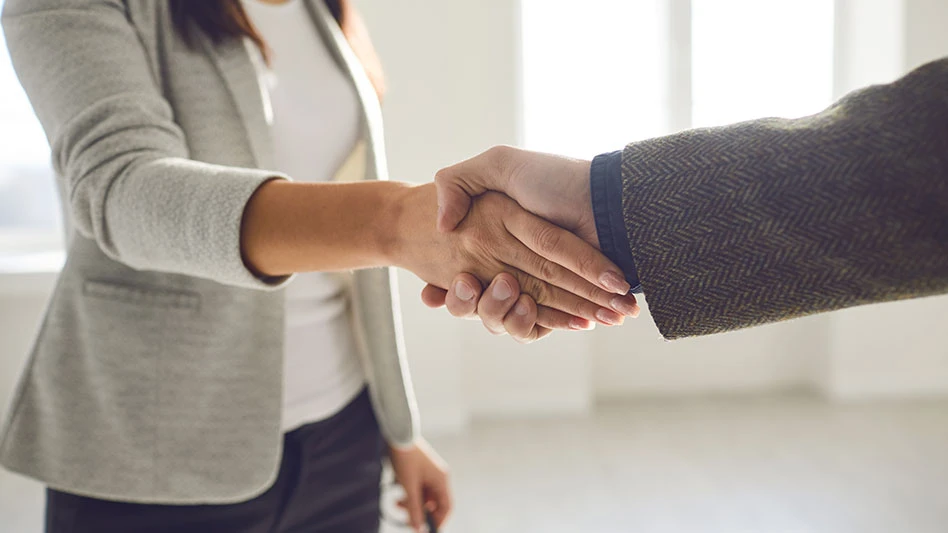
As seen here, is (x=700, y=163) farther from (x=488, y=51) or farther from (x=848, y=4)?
(x=848, y=4)

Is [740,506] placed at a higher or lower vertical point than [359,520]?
lower

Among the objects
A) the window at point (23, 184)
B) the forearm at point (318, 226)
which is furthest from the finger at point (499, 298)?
the window at point (23, 184)

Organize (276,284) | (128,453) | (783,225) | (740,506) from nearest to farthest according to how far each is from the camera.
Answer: (783,225)
(276,284)
(128,453)
(740,506)

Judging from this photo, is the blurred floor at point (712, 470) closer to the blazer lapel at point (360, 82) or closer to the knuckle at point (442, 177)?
the blazer lapel at point (360, 82)

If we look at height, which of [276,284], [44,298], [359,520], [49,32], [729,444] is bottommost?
[729,444]

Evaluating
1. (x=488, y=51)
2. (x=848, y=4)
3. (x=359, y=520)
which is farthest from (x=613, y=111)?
(x=359, y=520)

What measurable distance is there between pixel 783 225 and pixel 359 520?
0.70 m

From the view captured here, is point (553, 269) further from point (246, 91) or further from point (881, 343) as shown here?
point (881, 343)

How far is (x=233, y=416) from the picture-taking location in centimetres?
86

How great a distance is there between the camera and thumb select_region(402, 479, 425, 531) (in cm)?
115

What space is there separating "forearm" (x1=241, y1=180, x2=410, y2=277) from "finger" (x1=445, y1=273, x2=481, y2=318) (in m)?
0.07

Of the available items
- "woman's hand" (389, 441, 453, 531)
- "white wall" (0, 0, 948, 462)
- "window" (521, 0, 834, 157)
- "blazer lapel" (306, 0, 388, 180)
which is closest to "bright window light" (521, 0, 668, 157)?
"window" (521, 0, 834, 157)

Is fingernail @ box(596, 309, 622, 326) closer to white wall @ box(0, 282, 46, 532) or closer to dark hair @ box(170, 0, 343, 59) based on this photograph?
dark hair @ box(170, 0, 343, 59)

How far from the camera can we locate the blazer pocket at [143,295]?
83 centimetres
